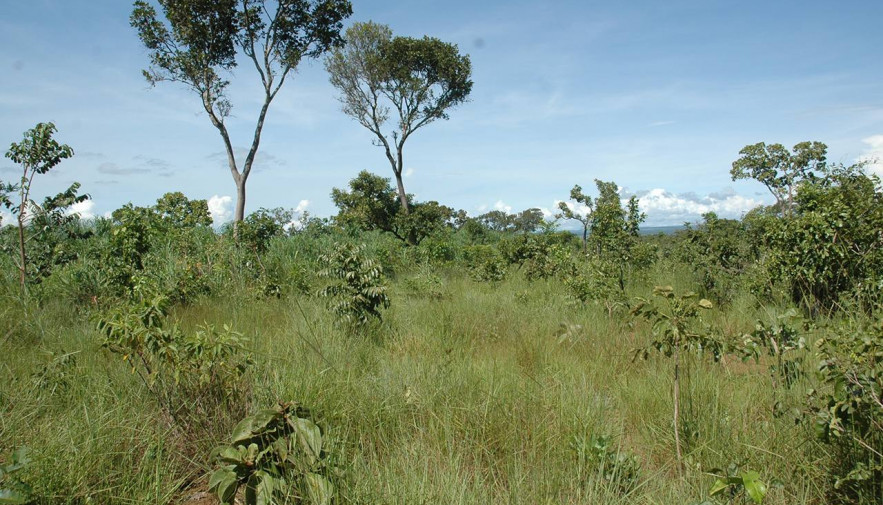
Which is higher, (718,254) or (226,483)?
(718,254)

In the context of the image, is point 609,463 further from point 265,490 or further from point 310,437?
point 265,490

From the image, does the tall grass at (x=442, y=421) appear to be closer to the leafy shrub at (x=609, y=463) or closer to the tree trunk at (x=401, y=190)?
the leafy shrub at (x=609, y=463)

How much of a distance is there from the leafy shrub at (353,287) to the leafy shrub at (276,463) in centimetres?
257

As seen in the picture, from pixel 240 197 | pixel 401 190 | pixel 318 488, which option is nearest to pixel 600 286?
pixel 318 488

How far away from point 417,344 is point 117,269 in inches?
168

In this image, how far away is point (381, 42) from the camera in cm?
2286

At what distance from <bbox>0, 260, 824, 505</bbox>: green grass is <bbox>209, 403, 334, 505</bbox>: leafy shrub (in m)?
0.16

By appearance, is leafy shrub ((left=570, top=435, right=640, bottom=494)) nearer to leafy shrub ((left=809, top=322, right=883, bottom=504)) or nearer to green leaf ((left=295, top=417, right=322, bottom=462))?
leafy shrub ((left=809, top=322, right=883, bottom=504))

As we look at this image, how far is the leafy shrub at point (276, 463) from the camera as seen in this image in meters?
2.12

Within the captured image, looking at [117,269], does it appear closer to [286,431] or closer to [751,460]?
[286,431]

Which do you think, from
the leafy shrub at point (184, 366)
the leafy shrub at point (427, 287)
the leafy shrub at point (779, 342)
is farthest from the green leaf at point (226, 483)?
the leafy shrub at point (427, 287)

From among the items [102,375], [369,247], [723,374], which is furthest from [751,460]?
[369,247]

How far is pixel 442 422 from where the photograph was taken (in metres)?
2.91

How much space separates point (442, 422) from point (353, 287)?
2.52 m
